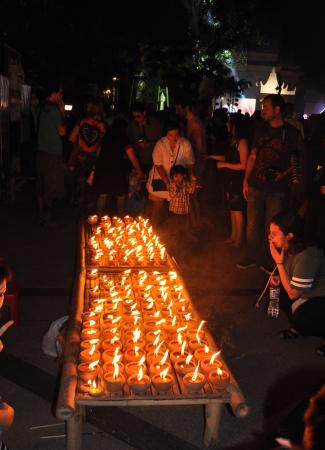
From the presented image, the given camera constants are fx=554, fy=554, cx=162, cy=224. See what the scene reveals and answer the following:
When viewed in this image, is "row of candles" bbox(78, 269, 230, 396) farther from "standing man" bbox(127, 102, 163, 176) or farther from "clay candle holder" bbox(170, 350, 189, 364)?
"standing man" bbox(127, 102, 163, 176)

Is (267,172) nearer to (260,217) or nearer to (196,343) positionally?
(260,217)

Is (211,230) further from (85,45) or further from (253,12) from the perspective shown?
(253,12)

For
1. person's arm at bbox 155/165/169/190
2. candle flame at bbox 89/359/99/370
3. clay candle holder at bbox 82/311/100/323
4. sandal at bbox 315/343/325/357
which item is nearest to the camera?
candle flame at bbox 89/359/99/370

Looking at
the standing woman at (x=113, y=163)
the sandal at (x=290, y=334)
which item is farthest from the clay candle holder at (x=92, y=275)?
the standing woman at (x=113, y=163)

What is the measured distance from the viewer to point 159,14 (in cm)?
2281

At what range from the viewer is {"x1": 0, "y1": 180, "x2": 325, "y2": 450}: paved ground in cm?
375

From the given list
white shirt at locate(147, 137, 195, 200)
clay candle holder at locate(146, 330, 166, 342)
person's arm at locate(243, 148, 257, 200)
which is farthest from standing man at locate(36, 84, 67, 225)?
clay candle holder at locate(146, 330, 166, 342)

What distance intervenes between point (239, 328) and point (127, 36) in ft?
62.3

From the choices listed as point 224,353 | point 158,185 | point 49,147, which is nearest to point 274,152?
point 158,185

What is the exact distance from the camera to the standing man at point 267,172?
723 centimetres

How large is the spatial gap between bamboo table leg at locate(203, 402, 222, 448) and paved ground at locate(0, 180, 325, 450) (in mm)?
128

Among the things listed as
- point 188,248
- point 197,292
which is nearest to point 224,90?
point 188,248

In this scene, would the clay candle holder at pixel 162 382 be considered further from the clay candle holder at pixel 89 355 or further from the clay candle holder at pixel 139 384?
the clay candle holder at pixel 89 355

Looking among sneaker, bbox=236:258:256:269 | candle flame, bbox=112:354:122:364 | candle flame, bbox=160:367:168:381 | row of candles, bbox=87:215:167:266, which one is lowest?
sneaker, bbox=236:258:256:269
